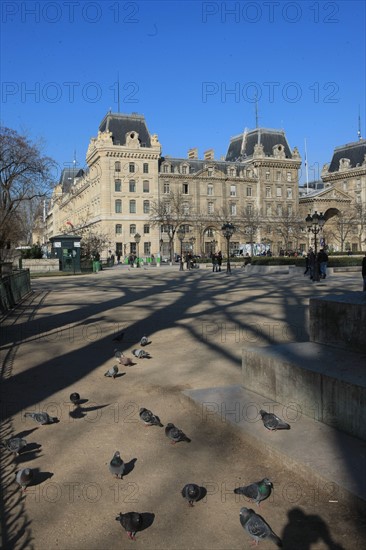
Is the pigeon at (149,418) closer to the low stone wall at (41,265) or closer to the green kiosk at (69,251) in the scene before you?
the green kiosk at (69,251)

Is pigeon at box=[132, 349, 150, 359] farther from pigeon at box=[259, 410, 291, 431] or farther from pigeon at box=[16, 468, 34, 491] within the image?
pigeon at box=[16, 468, 34, 491]

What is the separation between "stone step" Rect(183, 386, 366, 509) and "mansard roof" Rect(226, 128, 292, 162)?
89.8 m

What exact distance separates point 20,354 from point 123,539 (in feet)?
20.3

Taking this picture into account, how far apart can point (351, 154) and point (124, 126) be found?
Result: 45920 mm

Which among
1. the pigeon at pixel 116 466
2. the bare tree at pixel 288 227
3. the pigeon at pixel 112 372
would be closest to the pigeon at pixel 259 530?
the pigeon at pixel 116 466

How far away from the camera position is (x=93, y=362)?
831 cm

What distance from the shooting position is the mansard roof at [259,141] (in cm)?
9156

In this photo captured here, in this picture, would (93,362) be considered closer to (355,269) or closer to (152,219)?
(355,269)

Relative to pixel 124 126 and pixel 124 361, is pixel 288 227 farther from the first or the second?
pixel 124 361

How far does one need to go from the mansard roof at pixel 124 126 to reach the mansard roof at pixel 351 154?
41.7 metres

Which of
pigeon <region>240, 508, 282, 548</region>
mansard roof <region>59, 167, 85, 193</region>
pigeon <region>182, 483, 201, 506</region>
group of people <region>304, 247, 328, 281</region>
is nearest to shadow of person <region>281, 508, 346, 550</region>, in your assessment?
pigeon <region>240, 508, 282, 548</region>

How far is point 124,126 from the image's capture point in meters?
80.5

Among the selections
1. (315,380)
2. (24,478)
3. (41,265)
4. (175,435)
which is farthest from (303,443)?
(41,265)

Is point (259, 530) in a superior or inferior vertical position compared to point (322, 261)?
inferior
